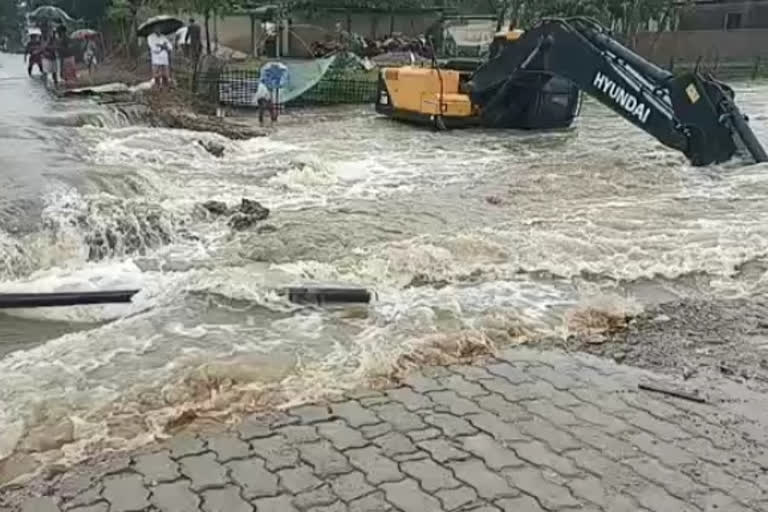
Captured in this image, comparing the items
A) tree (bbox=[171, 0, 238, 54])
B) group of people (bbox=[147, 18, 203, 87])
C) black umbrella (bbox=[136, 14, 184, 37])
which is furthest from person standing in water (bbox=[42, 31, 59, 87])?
tree (bbox=[171, 0, 238, 54])

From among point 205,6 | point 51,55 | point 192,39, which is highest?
point 205,6

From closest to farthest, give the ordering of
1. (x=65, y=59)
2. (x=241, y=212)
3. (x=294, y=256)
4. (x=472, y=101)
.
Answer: (x=294, y=256), (x=241, y=212), (x=472, y=101), (x=65, y=59)

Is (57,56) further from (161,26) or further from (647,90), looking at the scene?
(647,90)

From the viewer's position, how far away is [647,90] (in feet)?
40.7

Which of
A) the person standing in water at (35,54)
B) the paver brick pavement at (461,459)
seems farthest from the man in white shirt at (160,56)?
the paver brick pavement at (461,459)

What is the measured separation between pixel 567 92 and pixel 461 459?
1441cm

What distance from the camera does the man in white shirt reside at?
1836 centimetres

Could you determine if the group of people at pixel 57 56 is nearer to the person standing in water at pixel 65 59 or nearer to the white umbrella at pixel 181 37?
the person standing in water at pixel 65 59

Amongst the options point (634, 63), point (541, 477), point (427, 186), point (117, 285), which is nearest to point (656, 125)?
point (634, 63)

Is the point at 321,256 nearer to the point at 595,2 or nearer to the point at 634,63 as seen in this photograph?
the point at 634,63

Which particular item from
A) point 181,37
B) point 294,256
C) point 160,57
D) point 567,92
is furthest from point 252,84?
point 294,256

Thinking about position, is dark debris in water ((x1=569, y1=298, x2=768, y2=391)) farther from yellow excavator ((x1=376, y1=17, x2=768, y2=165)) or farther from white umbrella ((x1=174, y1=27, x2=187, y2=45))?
white umbrella ((x1=174, y1=27, x2=187, y2=45))

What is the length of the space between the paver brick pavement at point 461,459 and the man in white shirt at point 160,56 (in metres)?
15.6

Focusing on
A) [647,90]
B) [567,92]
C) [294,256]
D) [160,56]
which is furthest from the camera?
[160,56]
